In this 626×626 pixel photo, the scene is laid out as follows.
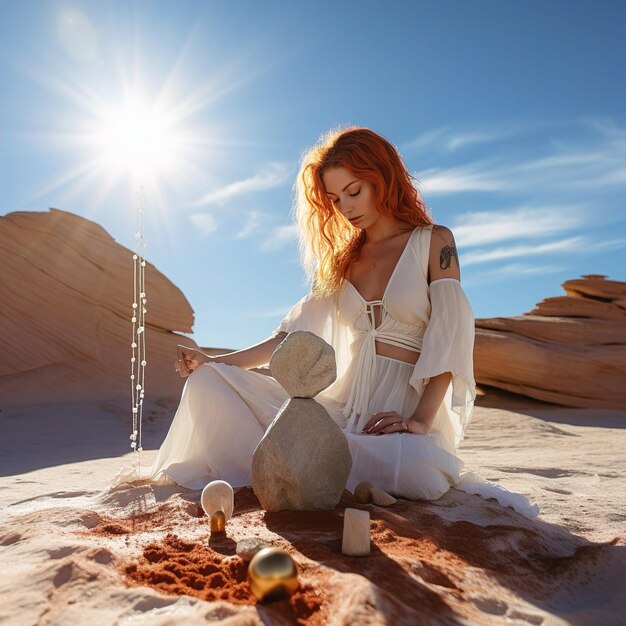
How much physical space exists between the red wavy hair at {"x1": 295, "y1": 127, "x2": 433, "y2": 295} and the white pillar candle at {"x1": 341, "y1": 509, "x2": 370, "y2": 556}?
181cm

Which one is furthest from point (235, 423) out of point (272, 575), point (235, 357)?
point (272, 575)

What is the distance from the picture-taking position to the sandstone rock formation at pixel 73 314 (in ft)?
29.7

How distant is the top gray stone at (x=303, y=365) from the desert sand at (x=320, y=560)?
0.45 meters

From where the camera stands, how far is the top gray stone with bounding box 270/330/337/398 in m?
2.34

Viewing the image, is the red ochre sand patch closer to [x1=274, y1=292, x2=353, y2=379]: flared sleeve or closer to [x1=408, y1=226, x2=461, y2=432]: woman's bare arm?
[x1=408, y1=226, x2=461, y2=432]: woman's bare arm

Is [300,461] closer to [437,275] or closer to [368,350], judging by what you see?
[368,350]

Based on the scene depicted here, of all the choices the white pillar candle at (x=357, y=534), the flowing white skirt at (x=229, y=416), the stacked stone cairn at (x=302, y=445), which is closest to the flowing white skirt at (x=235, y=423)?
the flowing white skirt at (x=229, y=416)

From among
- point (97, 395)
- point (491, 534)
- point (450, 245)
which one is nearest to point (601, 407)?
point (97, 395)

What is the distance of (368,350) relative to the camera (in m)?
3.13

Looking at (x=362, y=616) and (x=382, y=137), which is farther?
(x=382, y=137)

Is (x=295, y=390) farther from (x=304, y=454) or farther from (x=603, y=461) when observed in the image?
(x=603, y=461)

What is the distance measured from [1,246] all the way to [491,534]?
9.51 m

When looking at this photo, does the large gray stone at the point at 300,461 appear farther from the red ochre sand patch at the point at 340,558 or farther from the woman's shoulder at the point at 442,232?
the woman's shoulder at the point at 442,232

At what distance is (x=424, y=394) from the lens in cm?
286
